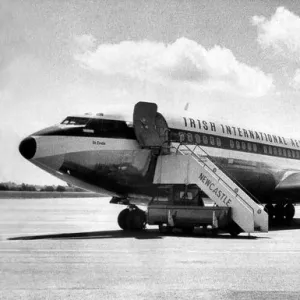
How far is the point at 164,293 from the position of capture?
25.5 ft

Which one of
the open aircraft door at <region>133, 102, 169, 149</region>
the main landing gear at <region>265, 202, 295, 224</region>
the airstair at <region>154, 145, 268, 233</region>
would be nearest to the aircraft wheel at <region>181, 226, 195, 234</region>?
the airstair at <region>154, 145, 268, 233</region>

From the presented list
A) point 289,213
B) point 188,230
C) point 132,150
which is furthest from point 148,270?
point 289,213

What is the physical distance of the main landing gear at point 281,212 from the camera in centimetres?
2762

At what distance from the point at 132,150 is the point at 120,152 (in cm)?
47

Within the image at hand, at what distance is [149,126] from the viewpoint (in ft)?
63.9

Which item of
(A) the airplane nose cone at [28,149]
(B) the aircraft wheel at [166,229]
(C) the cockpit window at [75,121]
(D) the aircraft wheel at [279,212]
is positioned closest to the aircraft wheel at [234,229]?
(B) the aircraft wheel at [166,229]

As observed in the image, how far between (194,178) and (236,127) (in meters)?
5.10

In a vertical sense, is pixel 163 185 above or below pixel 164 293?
above

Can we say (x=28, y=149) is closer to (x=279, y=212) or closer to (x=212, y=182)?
(x=212, y=182)

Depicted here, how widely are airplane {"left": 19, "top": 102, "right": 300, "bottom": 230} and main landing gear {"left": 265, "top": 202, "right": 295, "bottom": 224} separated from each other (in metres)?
3.85

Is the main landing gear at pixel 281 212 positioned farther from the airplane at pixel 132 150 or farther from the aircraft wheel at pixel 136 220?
the aircraft wheel at pixel 136 220

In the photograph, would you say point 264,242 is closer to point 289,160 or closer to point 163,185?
point 163,185

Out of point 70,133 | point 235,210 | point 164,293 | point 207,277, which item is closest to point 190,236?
point 235,210

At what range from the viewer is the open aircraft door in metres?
19.3
